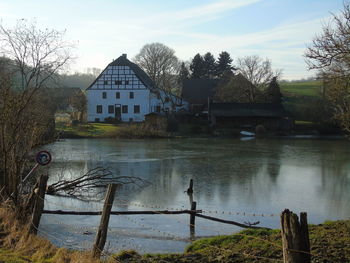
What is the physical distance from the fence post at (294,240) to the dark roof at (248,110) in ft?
184

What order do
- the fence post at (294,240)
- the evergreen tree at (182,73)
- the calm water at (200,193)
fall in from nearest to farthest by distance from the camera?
the fence post at (294,240), the calm water at (200,193), the evergreen tree at (182,73)

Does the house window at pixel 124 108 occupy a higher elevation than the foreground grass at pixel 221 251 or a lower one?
higher

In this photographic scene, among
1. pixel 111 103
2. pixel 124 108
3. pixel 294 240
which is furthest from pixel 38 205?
pixel 111 103

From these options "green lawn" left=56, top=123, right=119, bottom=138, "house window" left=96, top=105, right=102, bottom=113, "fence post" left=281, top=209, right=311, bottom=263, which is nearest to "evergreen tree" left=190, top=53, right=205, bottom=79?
"house window" left=96, top=105, right=102, bottom=113

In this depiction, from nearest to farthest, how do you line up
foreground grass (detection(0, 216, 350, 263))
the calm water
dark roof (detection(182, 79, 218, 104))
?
foreground grass (detection(0, 216, 350, 263)) < the calm water < dark roof (detection(182, 79, 218, 104))

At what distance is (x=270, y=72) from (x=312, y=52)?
190ft

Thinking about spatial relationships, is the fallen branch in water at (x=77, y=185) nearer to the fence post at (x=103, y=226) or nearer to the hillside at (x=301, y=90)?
the fence post at (x=103, y=226)

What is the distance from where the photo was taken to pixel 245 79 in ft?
217

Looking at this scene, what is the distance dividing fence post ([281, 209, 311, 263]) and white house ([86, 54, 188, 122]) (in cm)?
5848

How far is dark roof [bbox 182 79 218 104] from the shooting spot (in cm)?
7256

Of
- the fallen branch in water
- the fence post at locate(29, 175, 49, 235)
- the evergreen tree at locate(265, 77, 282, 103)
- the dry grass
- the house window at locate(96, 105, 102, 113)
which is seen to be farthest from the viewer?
the evergreen tree at locate(265, 77, 282, 103)

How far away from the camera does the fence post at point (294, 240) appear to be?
4555 mm

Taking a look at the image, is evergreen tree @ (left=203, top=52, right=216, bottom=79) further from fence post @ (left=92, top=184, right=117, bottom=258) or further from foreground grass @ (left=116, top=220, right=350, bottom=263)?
fence post @ (left=92, top=184, right=117, bottom=258)

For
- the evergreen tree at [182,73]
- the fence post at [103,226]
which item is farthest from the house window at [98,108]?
the fence post at [103,226]
